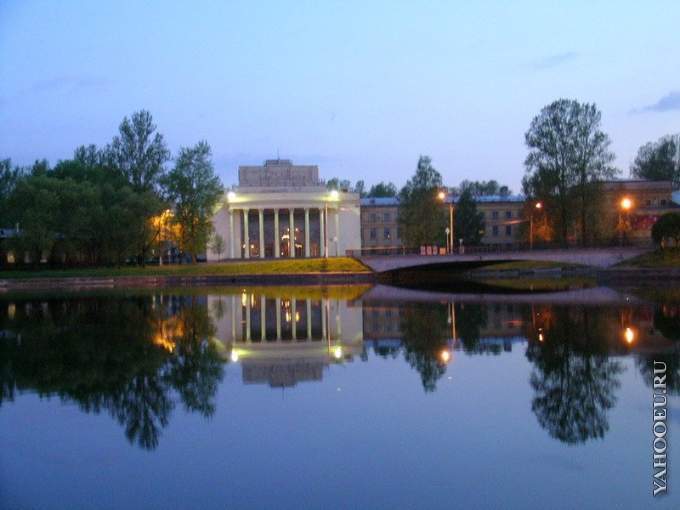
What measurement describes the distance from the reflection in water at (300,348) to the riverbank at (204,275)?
33.2 m

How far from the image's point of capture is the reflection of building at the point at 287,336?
795 inches

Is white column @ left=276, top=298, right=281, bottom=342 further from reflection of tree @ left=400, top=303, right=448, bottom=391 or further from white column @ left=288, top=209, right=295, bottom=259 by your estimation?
white column @ left=288, top=209, right=295, bottom=259

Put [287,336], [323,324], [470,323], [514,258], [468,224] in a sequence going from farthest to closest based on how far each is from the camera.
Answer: [468,224]
[514,258]
[323,324]
[470,323]
[287,336]

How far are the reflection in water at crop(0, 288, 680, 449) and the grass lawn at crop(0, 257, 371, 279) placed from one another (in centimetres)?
3632

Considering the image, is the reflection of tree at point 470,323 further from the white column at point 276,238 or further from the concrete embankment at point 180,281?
the white column at point 276,238

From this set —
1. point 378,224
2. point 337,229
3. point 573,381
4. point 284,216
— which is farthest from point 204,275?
point 573,381

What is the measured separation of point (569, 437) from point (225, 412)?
6233mm

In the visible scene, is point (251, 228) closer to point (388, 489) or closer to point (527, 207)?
point (527, 207)

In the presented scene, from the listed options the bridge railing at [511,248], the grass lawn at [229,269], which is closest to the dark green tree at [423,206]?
the bridge railing at [511,248]

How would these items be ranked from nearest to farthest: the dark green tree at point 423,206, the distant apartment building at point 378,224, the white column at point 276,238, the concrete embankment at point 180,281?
the concrete embankment at point 180,281
the dark green tree at point 423,206
the white column at point 276,238
the distant apartment building at point 378,224

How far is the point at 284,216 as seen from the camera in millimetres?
105250

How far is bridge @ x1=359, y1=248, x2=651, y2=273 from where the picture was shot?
69125 millimetres

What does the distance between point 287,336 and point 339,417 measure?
1412cm

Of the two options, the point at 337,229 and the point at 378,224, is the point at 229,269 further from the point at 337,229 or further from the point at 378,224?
the point at 378,224
